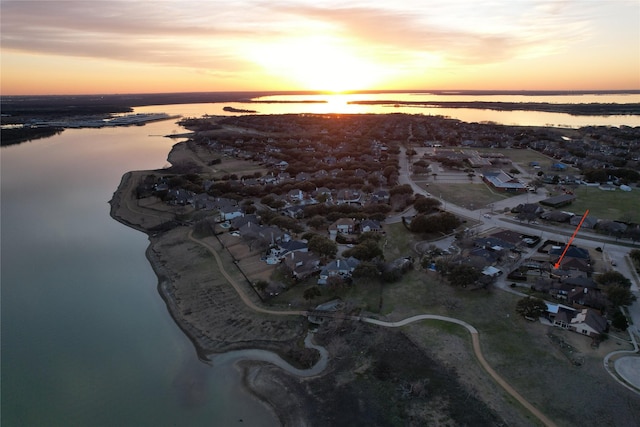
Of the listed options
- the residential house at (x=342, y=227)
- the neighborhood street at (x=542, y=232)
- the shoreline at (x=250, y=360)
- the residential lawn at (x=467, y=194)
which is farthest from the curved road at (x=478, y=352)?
the residential lawn at (x=467, y=194)

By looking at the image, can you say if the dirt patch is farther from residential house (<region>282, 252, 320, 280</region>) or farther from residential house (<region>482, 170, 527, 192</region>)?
residential house (<region>482, 170, 527, 192</region>)

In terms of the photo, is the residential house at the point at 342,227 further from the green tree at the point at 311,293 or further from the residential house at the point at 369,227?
the green tree at the point at 311,293

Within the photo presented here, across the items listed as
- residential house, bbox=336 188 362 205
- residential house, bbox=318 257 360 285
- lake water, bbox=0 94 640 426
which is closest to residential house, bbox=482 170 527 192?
residential house, bbox=336 188 362 205

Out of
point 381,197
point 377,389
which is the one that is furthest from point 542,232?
point 377,389

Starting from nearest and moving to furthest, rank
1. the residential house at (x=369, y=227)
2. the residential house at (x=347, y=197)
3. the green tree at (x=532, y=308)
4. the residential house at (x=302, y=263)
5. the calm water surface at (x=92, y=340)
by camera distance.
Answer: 1. the calm water surface at (x=92, y=340)
2. the green tree at (x=532, y=308)
3. the residential house at (x=302, y=263)
4. the residential house at (x=369, y=227)
5. the residential house at (x=347, y=197)

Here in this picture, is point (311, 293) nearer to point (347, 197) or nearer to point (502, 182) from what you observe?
point (347, 197)

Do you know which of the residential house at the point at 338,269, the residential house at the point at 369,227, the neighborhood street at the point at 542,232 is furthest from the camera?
the residential house at the point at 369,227
